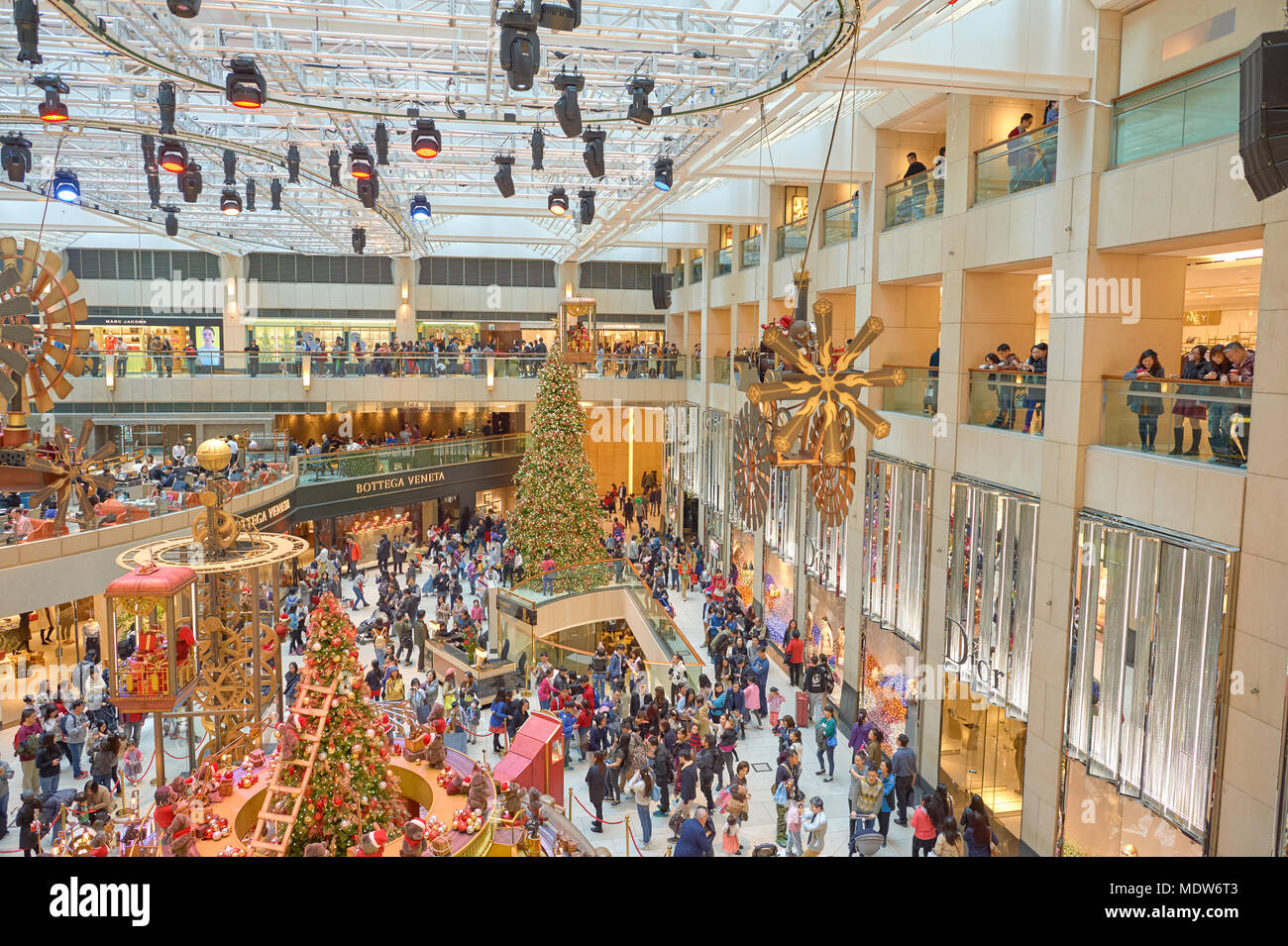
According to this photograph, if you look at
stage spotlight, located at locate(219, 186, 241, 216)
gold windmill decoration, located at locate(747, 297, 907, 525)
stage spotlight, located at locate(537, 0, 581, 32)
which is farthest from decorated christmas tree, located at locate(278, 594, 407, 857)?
stage spotlight, located at locate(219, 186, 241, 216)

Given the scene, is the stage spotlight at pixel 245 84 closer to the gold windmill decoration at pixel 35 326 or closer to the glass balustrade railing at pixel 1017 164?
the gold windmill decoration at pixel 35 326

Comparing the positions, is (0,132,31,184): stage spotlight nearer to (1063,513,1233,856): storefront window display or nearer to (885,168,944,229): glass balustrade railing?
(885,168,944,229): glass balustrade railing

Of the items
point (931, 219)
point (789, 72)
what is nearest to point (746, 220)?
point (931, 219)

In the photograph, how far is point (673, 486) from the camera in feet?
93.5

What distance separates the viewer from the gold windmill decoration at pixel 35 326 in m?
10.8

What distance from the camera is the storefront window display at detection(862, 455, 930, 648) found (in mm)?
12750

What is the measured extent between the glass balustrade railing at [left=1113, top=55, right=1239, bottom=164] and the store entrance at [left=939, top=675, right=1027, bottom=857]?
6247 mm

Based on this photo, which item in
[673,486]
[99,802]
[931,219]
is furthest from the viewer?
[673,486]

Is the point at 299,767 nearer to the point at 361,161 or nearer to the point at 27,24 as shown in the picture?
the point at 27,24

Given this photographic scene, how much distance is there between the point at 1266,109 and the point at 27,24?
963 cm

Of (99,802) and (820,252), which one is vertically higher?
(820,252)
